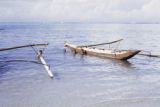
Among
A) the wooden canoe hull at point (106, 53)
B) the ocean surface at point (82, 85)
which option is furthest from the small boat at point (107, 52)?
the ocean surface at point (82, 85)

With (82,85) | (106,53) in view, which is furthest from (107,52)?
(82,85)

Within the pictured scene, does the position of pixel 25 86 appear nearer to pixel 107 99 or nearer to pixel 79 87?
pixel 79 87

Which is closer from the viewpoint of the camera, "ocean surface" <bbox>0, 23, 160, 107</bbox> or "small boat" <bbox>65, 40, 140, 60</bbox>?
"ocean surface" <bbox>0, 23, 160, 107</bbox>

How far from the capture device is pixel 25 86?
27516 millimetres

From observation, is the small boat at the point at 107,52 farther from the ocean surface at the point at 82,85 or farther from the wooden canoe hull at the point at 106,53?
the ocean surface at the point at 82,85

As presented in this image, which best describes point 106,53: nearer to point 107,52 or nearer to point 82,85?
point 107,52

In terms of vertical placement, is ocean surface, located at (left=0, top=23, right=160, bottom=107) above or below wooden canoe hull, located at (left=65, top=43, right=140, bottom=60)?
below

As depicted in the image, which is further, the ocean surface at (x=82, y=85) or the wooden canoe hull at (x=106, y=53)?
the wooden canoe hull at (x=106, y=53)

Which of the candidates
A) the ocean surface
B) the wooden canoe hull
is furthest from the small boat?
the ocean surface

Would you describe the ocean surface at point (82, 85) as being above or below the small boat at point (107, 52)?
below

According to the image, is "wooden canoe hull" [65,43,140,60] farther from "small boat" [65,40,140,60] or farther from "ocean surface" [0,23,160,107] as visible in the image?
"ocean surface" [0,23,160,107]

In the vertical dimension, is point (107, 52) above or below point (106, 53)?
above

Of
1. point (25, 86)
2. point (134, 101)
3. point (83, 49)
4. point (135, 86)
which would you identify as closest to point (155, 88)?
point (135, 86)

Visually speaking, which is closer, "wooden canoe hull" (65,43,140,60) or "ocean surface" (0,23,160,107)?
"ocean surface" (0,23,160,107)
